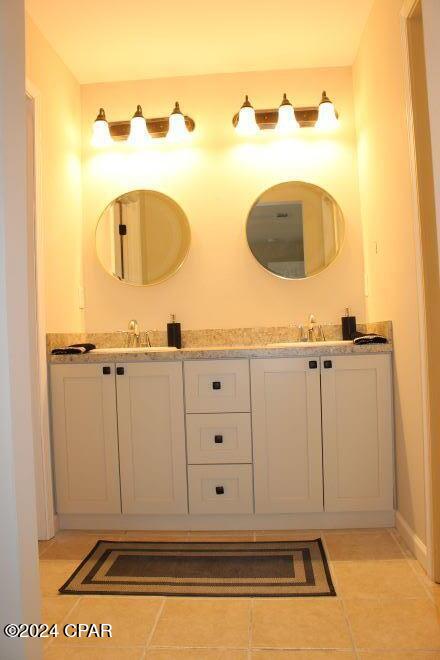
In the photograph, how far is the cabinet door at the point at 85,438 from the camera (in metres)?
2.70

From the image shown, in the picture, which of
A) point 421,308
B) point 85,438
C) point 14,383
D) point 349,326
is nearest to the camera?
point 14,383

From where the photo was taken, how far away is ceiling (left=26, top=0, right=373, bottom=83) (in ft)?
8.64

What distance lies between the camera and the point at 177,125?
3.12 metres

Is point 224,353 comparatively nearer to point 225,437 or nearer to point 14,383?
point 225,437

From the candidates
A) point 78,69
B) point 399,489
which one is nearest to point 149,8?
point 78,69

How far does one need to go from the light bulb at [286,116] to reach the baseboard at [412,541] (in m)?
2.10

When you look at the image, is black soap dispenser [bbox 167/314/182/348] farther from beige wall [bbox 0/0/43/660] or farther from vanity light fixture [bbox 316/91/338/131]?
beige wall [bbox 0/0/43/660]

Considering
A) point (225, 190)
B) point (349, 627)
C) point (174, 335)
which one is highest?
point (225, 190)

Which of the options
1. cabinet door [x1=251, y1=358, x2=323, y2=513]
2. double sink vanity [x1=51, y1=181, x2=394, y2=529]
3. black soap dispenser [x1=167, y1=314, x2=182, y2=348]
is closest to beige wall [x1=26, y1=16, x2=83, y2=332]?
double sink vanity [x1=51, y1=181, x2=394, y2=529]

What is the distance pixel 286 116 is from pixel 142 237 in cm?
106

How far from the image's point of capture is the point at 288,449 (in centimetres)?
262

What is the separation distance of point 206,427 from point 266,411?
0.30 metres

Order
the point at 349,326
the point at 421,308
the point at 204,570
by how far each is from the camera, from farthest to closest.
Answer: the point at 349,326, the point at 204,570, the point at 421,308

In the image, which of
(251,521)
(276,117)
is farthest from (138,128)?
(251,521)
